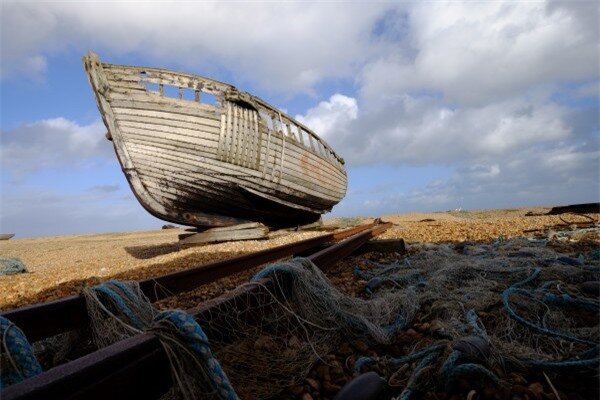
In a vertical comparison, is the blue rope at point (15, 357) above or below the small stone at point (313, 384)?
above

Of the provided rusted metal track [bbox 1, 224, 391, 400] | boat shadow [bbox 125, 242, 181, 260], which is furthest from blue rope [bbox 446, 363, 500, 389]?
boat shadow [bbox 125, 242, 181, 260]

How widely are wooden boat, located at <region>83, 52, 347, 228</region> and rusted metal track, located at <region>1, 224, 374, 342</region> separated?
199 inches

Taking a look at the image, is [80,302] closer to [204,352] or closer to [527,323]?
[204,352]

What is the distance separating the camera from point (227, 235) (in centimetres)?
1030

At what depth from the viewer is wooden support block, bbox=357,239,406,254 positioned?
18.7 ft

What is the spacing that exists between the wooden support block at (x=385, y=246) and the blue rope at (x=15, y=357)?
192 inches

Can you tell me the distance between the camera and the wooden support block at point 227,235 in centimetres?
1004

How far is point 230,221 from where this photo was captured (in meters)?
10.9

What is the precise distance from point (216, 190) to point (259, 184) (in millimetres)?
1262

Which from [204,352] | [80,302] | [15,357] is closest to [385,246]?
[80,302]

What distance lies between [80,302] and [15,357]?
0.91m

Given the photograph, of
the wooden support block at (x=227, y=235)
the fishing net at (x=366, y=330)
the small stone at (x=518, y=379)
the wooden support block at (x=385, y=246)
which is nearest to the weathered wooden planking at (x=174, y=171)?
the wooden support block at (x=227, y=235)

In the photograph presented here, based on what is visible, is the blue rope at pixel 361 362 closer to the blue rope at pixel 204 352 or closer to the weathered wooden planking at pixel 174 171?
the blue rope at pixel 204 352

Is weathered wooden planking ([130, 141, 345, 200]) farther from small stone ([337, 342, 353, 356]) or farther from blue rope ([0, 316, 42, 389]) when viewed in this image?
blue rope ([0, 316, 42, 389])
